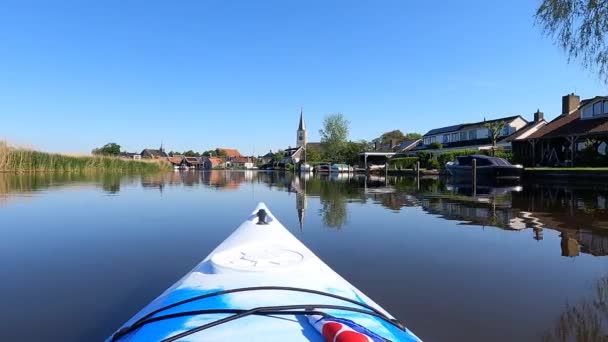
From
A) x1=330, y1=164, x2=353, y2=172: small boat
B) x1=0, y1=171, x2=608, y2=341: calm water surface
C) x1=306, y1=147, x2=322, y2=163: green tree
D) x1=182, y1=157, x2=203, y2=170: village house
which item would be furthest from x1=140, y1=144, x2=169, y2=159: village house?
x1=0, y1=171, x2=608, y2=341: calm water surface

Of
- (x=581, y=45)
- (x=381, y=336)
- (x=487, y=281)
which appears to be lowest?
(x=487, y=281)

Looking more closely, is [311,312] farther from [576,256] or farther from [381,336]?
[576,256]

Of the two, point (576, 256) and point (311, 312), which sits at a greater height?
point (311, 312)

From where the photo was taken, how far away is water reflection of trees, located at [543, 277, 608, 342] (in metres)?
3.04

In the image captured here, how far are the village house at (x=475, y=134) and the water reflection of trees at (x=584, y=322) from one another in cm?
3579

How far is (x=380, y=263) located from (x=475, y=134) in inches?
1761

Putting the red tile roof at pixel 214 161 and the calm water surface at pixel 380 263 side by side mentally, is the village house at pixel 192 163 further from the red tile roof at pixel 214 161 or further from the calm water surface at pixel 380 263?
the calm water surface at pixel 380 263

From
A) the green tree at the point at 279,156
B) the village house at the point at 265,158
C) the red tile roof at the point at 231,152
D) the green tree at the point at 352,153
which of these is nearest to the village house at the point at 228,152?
the red tile roof at the point at 231,152

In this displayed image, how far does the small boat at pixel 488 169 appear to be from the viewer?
79.0ft

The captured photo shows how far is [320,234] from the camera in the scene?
746 cm

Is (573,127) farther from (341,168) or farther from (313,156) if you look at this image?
(313,156)

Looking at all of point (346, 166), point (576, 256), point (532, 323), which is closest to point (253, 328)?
point (532, 323)

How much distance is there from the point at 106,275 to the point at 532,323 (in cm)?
450

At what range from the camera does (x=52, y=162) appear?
31.4 meters
